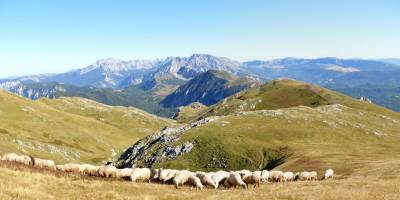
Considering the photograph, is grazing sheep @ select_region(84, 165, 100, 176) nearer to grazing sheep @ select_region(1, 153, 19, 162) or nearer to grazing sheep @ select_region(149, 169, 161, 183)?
grazing sheep @ select_region(149, 169, 161, 183)

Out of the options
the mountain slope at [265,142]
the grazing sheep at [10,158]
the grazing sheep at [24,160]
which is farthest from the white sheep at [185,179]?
the mountain slope at [265,142]

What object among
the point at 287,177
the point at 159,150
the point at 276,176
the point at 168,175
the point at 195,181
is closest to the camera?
the point at 195,181

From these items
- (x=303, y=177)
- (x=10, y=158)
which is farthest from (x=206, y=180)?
(x=10, y=158)

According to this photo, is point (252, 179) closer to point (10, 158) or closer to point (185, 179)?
point (185, 179)

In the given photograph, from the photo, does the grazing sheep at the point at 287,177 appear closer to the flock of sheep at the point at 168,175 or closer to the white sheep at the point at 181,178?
the flock of sheep at the point at 168,175

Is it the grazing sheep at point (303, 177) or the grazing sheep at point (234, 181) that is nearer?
the grazing sheep at point (234, 181)

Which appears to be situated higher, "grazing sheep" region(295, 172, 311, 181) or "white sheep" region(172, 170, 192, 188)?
"white sheep" region(172, 170, 192, 188)

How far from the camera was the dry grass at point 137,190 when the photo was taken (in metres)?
30.4

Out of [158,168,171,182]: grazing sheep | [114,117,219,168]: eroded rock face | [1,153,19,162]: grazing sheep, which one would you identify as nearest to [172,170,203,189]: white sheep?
[158,168,171,182]: grazing sheep

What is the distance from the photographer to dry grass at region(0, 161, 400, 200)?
30.4 m

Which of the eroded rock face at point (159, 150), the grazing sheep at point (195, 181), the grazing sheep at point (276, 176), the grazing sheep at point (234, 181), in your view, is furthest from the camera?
the eroded rock face at point (159, 150)

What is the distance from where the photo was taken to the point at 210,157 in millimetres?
108250

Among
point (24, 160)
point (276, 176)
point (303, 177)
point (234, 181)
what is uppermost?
point (24, 160)

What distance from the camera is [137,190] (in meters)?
34.9
